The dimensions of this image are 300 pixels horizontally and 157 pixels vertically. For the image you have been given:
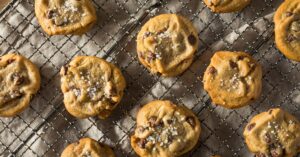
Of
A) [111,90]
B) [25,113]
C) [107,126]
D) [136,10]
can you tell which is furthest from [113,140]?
[136,10]

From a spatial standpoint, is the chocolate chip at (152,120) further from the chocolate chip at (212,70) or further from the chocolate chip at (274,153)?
the chocolate chip at (274,153)

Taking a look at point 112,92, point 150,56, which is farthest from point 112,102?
point 150,56

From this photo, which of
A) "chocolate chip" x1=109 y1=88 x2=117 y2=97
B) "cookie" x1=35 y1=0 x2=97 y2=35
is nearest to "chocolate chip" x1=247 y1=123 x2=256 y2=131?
"chocolate chip" x1=109 y1=88 x2=117 y2=97

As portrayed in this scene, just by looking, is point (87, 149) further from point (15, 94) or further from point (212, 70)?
point (212, 70)

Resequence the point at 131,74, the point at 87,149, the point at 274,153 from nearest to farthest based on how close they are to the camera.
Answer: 1. the point at 274,153
2. the point at 87,149
3. the point at 131,74

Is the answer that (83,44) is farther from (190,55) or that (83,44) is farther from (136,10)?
(190,55)

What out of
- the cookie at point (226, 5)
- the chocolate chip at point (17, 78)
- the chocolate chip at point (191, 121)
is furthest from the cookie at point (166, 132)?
the chocolate chip at point (17, 78)
